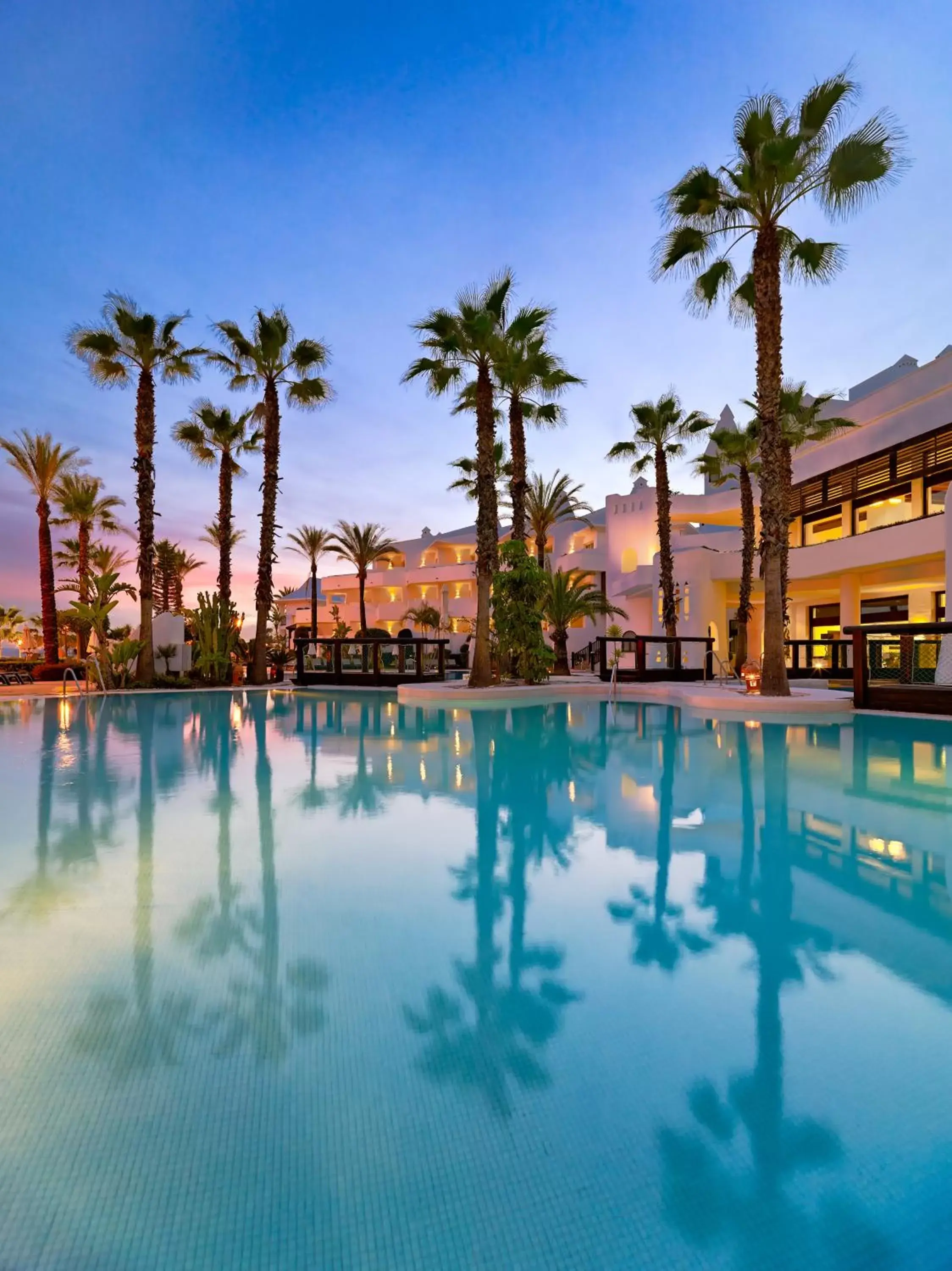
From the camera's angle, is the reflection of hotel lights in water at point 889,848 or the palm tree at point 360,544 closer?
the reflection of hotel lights in water at point 889,848

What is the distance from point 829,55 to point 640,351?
18870mm

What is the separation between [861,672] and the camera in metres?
15.1

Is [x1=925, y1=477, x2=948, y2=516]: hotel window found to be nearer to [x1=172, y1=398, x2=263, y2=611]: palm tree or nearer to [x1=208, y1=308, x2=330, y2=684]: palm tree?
[x1=208, y1=308, x2=330, y2=684]: palm tree

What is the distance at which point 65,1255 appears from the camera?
5.29 ft

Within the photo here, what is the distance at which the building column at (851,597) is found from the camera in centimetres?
2519

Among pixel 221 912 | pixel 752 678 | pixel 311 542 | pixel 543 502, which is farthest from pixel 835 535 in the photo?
pixel 311 542

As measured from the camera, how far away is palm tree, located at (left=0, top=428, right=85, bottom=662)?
28.2 metres

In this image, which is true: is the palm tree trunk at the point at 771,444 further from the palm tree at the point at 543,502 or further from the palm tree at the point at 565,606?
the palm tree at the point at 543,502

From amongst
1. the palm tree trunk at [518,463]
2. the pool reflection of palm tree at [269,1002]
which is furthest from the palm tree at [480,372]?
the pool reflection of palm tree at [269,1002]

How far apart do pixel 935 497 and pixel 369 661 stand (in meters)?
19.7

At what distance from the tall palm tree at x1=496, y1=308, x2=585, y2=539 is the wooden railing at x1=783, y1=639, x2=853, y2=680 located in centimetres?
1040

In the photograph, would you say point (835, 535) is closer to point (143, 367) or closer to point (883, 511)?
point (883, 511)

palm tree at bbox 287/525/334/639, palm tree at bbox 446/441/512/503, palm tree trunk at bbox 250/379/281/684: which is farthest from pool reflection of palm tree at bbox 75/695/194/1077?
palm tree at bbox 287/525/334/639

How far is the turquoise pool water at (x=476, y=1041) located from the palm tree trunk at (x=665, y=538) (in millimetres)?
20402
